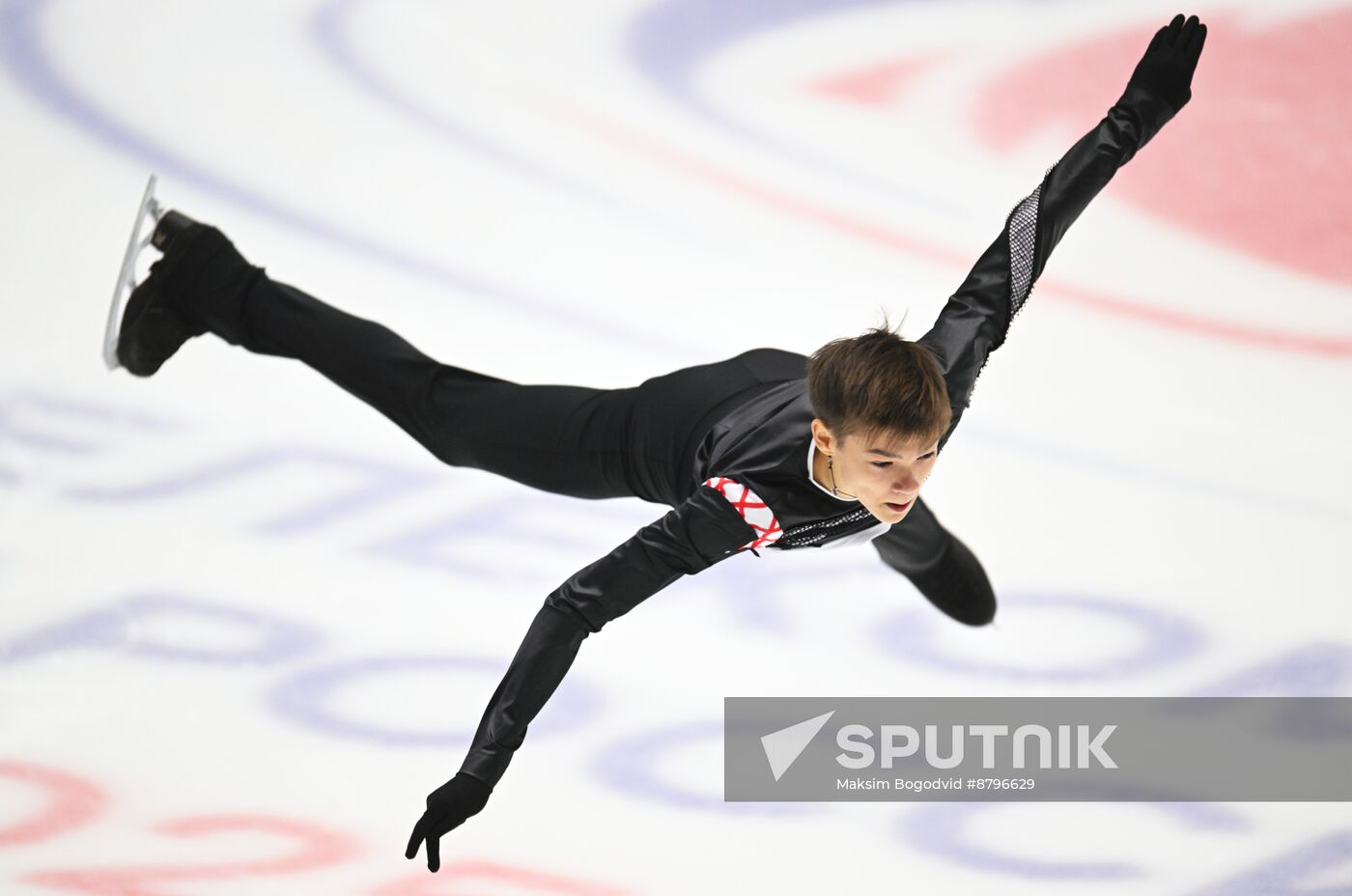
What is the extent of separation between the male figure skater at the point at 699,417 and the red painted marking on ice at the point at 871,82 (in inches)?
61.1

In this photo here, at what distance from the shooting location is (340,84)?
414 cm

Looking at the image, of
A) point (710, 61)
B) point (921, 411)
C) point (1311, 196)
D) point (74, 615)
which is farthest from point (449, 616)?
point (1311, 196)

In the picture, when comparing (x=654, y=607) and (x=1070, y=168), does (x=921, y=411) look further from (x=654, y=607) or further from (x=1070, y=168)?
(x=654, y=607)

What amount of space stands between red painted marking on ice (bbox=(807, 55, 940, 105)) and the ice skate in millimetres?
1865

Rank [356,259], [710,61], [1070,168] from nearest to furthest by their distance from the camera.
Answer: [1070,168] → [356,259] → [710,61]

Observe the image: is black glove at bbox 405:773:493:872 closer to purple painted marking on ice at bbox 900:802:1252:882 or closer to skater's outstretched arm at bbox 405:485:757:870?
skater's outstretched arm at bbox 405:485:757:870

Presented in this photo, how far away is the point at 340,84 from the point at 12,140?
2.83 ft

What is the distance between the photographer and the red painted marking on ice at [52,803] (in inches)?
120

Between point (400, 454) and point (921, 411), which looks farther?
point (400, 454)

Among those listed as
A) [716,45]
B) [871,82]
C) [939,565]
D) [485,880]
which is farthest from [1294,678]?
[716,45]

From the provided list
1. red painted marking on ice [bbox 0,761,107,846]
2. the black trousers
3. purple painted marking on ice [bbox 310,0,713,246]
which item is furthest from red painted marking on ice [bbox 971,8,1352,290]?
red painted marking on ice [bbox 0,761,107,846]

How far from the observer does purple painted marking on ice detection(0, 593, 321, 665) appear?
329 centimetres

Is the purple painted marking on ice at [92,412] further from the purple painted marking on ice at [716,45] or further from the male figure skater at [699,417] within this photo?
the purple painted marking on ice at [716,45]

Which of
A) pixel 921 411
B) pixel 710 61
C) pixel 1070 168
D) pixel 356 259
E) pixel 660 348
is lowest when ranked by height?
pixel 921 411
